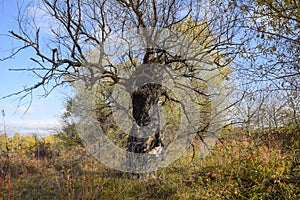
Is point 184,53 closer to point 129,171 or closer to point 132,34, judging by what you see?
point 132,34

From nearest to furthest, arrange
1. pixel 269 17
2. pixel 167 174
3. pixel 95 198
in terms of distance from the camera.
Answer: pixel 269 17, pixel 95 198, pixel 167 174

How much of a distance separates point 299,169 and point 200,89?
10.1ft

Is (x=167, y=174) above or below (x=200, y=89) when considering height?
below

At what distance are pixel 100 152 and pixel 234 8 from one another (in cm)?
442

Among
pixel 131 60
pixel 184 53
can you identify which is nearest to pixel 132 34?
pixel 131 60

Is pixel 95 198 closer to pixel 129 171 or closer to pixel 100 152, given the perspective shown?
pixel 129 171

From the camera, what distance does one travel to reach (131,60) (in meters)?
5.89

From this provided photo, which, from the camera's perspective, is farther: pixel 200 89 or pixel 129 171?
pixel 200 89

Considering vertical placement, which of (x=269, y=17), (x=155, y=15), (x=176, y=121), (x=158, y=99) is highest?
(x=155, y=15)

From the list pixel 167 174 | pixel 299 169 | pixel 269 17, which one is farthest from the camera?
pixel 167 174

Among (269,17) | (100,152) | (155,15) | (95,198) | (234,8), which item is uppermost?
(155,15)

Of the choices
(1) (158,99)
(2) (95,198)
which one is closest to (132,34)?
(1) (158,99)

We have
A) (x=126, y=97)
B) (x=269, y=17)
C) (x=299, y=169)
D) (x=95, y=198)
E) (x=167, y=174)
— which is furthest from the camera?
(x=126, y=97)

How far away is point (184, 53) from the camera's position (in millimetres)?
6086
